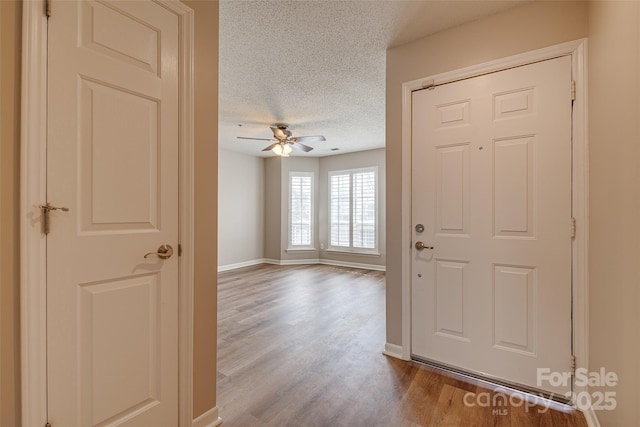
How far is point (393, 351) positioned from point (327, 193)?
16.3 feet

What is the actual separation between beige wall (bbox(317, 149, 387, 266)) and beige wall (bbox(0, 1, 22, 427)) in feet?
19.1

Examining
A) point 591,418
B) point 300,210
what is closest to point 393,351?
point 591,418

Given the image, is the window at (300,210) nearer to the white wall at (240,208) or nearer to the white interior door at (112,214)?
the white wall at (240,208)

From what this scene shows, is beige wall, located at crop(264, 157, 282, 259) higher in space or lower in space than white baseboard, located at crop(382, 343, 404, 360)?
higher

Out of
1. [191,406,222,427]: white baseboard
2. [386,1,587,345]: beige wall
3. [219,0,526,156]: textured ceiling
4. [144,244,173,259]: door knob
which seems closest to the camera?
[144,244,173,259]: door knob

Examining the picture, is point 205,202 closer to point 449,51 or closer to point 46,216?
point 46,216

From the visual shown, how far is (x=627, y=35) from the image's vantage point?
128cm

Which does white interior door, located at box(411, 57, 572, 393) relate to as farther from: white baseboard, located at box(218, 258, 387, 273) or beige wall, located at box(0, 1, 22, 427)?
white baseboard, located at box(218, 258, 387, 273)

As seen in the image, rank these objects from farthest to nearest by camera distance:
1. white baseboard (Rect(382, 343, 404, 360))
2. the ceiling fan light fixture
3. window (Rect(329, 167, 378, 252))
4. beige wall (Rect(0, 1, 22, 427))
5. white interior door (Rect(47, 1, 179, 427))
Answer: window (Rect(329, 167, 378, 252)) → the ceiling fan light fixture → white baseboard (Rect(382, 343, 404, 360)) → white interior door (Rect(47, 1, 179, 427)) → beige wall (Rect(0, 1, 22, 427))

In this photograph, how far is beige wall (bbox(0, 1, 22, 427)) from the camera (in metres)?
1.03

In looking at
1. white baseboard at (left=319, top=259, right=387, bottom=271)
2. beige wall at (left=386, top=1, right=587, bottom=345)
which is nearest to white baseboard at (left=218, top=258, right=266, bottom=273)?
white baseboard at (left=319, top=259, right=387, bottom=271)

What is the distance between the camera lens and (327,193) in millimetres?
7148

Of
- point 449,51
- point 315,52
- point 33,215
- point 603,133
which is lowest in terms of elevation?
point 33,215

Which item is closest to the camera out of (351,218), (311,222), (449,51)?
(449,51)
